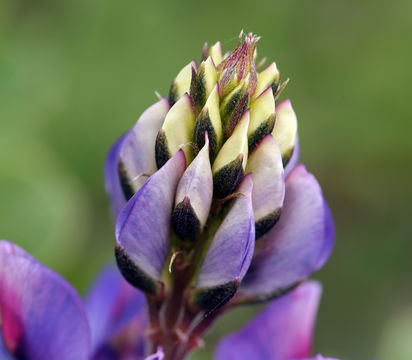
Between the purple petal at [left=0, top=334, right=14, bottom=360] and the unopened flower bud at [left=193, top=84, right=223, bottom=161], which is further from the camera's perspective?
the purple petal at [left=0, top=334, right=14, bottom=360]

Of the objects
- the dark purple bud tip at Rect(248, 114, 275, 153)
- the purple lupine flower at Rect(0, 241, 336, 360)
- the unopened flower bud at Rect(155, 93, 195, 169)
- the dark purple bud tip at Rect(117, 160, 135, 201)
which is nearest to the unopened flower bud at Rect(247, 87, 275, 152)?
the dark purple bud tip at Rect(248, 114, 275, 153)

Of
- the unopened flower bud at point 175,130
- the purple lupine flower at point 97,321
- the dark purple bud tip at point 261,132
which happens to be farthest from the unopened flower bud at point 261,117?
the purple lupine flower at point 97,321

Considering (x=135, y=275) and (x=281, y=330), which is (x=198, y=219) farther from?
(x=281, y=330)

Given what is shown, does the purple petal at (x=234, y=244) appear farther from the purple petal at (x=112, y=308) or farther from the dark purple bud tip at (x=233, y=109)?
the purple petal at (x=112, y=308)

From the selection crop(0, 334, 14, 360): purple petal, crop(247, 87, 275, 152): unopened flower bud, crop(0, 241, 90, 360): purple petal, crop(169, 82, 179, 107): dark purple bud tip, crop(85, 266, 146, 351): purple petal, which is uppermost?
crop(169, 82, 179, 107): dark purple bud tip

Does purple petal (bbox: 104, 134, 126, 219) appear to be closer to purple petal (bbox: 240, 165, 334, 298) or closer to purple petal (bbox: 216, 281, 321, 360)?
purple petal (bbox: 240, 165, 334, 298)

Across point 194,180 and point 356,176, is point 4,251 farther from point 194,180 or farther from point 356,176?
point 356,176
